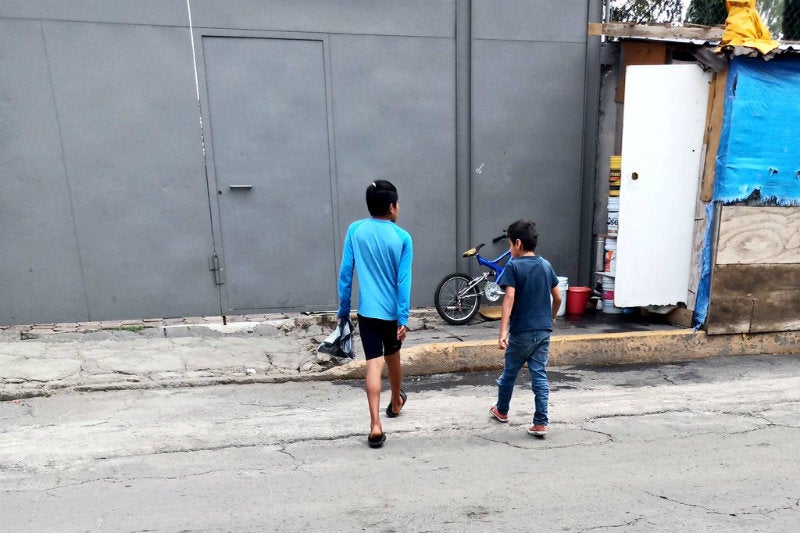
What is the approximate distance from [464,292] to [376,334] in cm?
310

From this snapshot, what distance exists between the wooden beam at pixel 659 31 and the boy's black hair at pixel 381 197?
11.7 ft

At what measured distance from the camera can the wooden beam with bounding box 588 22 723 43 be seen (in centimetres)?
541

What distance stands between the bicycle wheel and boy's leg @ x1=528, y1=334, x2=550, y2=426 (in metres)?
2.86

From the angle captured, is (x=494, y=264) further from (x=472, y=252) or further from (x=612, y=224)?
(x=612, y=224)

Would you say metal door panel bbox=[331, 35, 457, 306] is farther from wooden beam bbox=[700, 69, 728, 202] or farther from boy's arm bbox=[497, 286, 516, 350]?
boy's arm bbox=[497, 286, 516, 350]

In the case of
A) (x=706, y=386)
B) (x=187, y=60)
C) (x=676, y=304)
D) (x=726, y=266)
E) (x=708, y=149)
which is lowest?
(x=706, y=386)

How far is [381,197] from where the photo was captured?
3.53m

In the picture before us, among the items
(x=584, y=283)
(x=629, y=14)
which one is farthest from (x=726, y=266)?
(x=629, y=14)

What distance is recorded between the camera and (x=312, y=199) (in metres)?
6.51

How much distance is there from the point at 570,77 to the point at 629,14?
4.65ft

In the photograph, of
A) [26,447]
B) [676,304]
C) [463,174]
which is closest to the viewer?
[26,447]

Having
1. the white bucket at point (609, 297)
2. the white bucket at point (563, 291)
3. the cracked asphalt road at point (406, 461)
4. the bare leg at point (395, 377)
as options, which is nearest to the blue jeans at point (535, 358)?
the cracked asphalt road at point (406, 461)

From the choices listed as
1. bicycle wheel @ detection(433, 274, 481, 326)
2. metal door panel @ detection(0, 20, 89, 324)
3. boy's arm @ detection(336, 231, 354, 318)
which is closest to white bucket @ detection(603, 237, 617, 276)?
bicycle wheel @ detection(433, 274, 481, 326)

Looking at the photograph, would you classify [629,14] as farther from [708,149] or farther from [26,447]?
[26,447]
